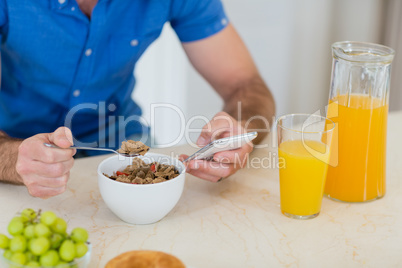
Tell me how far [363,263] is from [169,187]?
0.37 metres

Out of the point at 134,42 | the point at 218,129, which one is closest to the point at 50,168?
the point at 218,129

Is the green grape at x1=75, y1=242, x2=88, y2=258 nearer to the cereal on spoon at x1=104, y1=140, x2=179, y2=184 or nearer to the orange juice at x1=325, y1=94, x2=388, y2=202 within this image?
the cereal on spoon at x1=104, y1=140, x2=179, y2=184

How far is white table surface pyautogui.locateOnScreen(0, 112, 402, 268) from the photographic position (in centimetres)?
95

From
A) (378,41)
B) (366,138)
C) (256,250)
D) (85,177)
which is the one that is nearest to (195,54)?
(85,177)

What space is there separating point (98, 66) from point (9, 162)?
1.64 feet

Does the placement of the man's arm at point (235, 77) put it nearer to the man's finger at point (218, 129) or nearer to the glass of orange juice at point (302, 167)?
the man's finger at point (218, 129)

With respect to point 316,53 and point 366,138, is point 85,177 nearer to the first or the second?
point 366,138

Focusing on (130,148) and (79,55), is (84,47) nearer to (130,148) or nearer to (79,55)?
(79,55)

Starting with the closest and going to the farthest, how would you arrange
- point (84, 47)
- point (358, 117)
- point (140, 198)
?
point (140, 198) < point (358, 117) < point (84, 47)

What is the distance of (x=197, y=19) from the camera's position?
168 cm

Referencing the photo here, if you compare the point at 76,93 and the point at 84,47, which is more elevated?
the point at 84,47

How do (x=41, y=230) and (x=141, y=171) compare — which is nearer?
(x=41, y=230)

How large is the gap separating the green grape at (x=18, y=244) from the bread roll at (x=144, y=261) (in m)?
0.12

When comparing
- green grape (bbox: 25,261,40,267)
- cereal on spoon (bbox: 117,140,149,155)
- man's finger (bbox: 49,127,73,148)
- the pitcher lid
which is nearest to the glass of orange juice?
the pitcher lid
